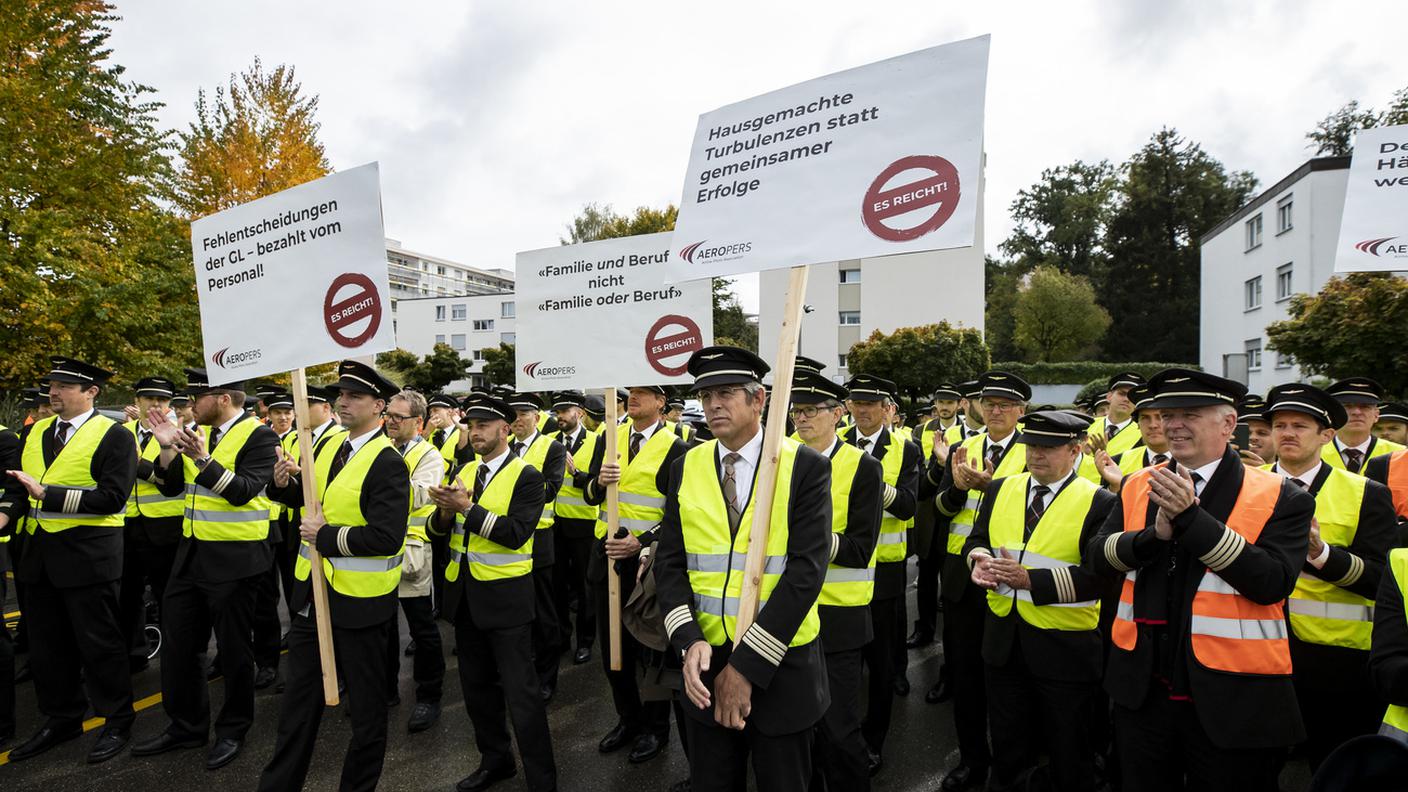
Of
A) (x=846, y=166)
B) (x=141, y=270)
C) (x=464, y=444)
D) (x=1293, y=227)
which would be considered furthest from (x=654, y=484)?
(x=1293, y=227)

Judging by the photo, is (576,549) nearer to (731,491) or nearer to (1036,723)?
(1036,723)

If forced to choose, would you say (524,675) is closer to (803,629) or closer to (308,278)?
(803,629)

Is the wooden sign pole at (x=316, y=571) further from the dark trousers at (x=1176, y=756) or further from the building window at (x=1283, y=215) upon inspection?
the building window at (x=1283, y=215)

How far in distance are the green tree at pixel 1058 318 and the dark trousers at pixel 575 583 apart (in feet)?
162

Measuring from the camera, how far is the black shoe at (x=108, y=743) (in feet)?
15.7

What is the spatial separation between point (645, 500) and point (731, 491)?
2.62 m

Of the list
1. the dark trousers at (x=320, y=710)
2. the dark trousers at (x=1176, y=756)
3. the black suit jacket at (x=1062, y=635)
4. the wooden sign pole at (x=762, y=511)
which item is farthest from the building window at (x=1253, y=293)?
the dark trousers at (x=320, y=710)

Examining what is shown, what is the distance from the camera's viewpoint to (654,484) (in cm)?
556

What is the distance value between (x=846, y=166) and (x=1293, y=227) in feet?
108

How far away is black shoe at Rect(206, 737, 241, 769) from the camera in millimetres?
4715

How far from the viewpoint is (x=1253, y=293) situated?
32.3 metres

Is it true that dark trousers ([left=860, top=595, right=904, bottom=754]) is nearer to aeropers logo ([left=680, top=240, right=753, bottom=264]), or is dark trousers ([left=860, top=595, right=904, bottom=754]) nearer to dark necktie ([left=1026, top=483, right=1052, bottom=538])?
dark necktie ([left=1026, top=483, right=1052, bottom=538])

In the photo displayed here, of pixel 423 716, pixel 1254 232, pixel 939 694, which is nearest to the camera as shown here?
pixel 423 716

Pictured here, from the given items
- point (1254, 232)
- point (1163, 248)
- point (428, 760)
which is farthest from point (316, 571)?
point (1163, 248)
